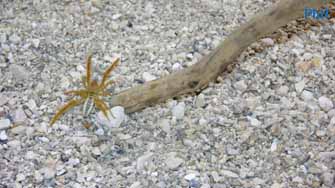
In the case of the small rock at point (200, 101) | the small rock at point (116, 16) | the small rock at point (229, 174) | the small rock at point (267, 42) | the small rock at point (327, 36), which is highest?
the small rock at point (116, 16)

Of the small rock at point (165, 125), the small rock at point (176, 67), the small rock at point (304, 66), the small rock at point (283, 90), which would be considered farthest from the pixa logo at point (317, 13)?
the small rock at point (165, 125)

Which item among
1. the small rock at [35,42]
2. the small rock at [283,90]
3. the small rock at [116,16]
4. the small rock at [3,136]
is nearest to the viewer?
the small rock at [3,136]

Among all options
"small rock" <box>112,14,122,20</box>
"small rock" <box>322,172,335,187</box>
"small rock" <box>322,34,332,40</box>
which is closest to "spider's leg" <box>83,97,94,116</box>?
"small rock" <box>112,14,122,20</box>

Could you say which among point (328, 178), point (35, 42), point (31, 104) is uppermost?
point (35, 42)

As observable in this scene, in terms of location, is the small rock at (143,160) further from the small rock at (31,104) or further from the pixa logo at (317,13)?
the pixa logo at (317,13)

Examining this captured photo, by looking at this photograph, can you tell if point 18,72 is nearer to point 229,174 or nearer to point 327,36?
point 229,174

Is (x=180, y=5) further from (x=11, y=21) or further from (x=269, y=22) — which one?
(x=11, y=21)

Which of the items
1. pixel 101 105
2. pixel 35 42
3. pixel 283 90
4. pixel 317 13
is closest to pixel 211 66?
pixel 283 90

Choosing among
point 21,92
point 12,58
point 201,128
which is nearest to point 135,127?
point 201,128
